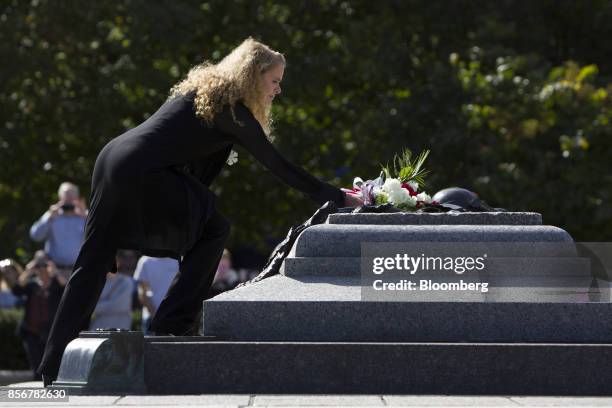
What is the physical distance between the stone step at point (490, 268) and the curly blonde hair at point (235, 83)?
0.75 metres

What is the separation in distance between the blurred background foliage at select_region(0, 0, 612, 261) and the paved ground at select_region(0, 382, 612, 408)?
1244 cm

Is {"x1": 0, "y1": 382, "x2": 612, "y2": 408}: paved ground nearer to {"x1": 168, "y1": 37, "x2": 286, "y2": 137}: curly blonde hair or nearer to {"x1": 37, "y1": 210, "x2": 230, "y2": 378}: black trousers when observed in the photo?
{"x1": 37, "y1": 210, "x2": 230, "y2": 378}: black trousers

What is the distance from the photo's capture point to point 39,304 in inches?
516

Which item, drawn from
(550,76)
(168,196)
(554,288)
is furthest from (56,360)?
(550,76)

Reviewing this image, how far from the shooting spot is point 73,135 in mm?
22203

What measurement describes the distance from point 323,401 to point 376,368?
52 cm

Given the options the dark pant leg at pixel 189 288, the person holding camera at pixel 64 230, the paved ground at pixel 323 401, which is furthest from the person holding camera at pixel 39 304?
the paved ground at pixel 323 401

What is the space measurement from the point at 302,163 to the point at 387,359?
15.2 m

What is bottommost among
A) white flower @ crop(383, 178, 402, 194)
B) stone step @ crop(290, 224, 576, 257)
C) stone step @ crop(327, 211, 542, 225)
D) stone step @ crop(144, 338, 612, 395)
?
stone step @ crop(144, 338, 612, 395)

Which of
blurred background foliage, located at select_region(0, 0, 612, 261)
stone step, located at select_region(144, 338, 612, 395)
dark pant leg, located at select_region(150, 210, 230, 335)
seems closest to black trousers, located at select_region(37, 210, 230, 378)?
dark pant leg, located at select_region(150, 210, 230, 335)

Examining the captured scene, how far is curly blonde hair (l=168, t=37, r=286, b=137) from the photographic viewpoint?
7027mm

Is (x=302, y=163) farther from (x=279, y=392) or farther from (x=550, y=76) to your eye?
(x=279, y=392)

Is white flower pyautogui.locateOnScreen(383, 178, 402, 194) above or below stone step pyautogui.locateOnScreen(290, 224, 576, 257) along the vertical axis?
above

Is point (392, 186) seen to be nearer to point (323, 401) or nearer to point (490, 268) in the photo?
point (490, 268)
